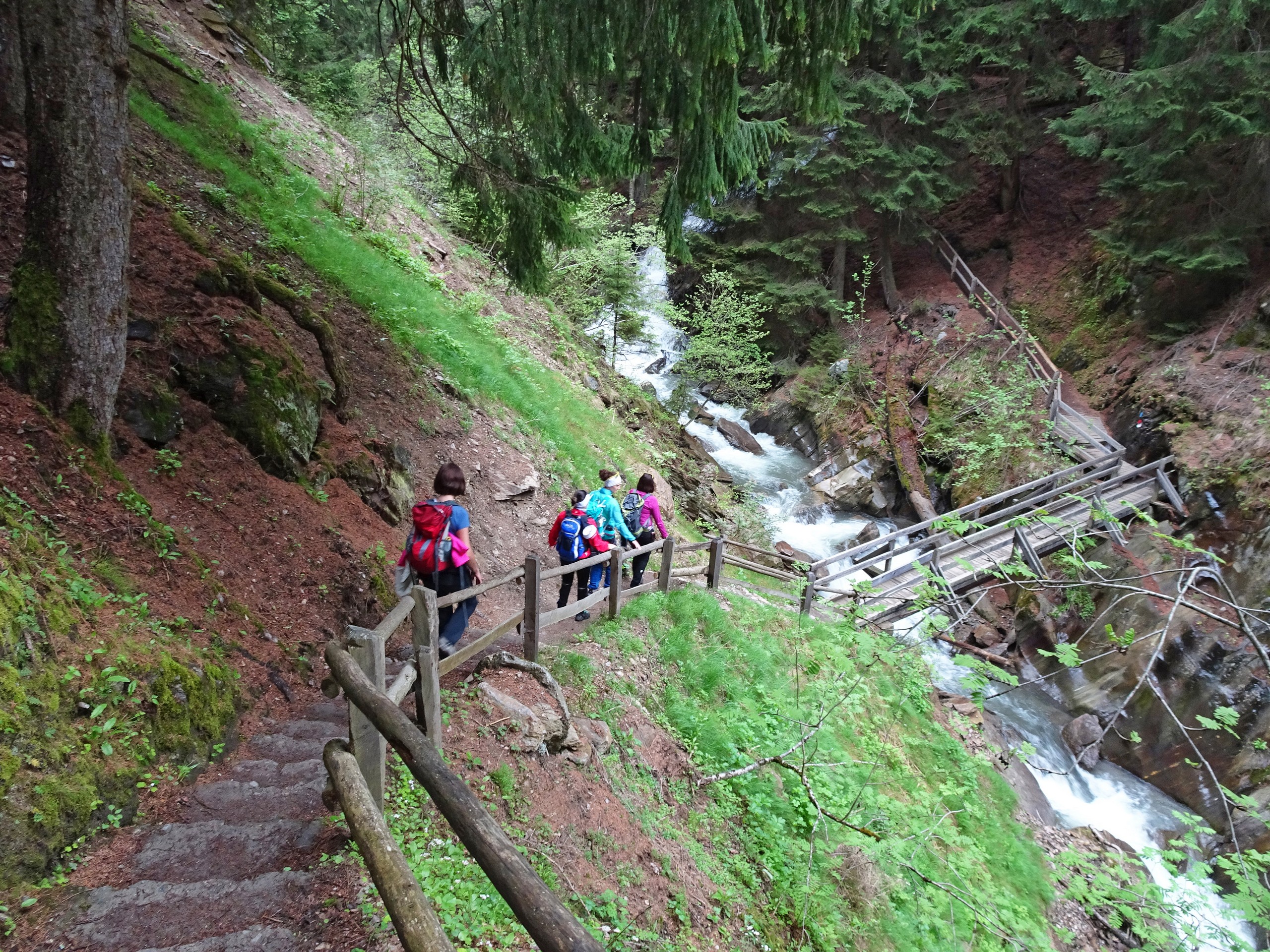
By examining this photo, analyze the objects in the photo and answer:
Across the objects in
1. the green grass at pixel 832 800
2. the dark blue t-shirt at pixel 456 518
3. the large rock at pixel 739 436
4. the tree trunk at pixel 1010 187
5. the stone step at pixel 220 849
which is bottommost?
the green grass at pixel 832 800

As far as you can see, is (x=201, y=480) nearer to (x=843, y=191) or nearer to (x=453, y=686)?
(x=453, y=686)

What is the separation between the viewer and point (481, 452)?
10.2 meters

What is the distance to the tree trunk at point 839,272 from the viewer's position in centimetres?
2169

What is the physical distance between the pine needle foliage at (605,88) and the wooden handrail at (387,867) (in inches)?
205

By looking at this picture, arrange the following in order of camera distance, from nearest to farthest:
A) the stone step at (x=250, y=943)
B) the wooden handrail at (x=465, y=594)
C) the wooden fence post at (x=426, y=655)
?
the stone step at (x=250, y=943), the wooden fence post at (x=426, y=655), the wooden handrail at (x=465, y=594)

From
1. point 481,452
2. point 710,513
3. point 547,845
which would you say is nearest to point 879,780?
point 547,845

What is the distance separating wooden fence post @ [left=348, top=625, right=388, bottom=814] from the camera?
10.6ft

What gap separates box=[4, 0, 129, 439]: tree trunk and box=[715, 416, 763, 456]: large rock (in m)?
18.2

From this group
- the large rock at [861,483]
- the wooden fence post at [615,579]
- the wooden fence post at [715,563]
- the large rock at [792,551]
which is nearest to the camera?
the wooden fence post at [615,579]

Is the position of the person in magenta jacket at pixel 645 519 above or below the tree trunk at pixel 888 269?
below

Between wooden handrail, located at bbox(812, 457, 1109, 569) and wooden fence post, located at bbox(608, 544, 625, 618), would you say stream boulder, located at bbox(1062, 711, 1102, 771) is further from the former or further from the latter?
wooden fence post, located at bbox(608, 544, 625, 618)

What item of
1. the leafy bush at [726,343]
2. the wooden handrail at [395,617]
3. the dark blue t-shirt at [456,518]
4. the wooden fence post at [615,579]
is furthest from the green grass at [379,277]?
the wooden handrail at [395,617]

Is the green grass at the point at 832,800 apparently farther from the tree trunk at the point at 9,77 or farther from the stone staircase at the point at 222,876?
the tree trunk at the point at 9,77

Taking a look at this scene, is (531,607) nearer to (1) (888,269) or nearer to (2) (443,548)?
(2) (443,548)
